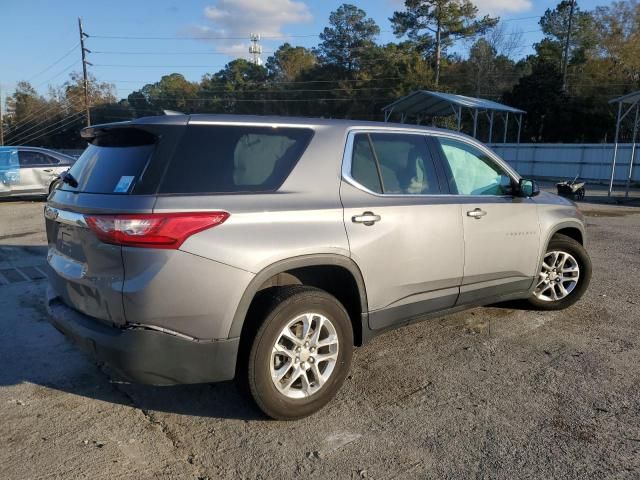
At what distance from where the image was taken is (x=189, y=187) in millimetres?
2850

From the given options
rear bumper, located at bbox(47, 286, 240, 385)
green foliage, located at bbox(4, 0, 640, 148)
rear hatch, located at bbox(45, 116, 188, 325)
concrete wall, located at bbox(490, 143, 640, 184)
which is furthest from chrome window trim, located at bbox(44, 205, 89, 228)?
green foliage, located at bbox(4, 0, 640, 148)

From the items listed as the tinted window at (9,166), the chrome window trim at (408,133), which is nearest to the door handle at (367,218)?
the chrome window trim at (408,133)

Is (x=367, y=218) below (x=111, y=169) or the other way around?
below

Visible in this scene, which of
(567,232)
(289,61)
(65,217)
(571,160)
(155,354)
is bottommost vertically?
(571,160)

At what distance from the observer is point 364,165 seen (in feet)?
11.9

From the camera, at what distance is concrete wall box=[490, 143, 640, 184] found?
78.7 feet

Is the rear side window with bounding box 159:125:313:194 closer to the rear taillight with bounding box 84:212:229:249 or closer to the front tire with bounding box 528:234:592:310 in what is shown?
the rear taillight with bounding box 84:212:229:249

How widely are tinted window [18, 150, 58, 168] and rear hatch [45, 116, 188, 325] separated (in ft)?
44.4

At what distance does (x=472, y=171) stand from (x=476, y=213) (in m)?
0.44

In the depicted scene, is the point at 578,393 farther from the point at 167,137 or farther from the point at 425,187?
the point at 167,137

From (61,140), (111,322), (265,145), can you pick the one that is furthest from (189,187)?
(61,140)

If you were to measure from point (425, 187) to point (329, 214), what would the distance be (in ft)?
3.53

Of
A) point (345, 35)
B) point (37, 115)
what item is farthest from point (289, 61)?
point (37, 115)

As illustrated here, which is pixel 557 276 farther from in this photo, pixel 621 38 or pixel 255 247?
pixel 621 38
